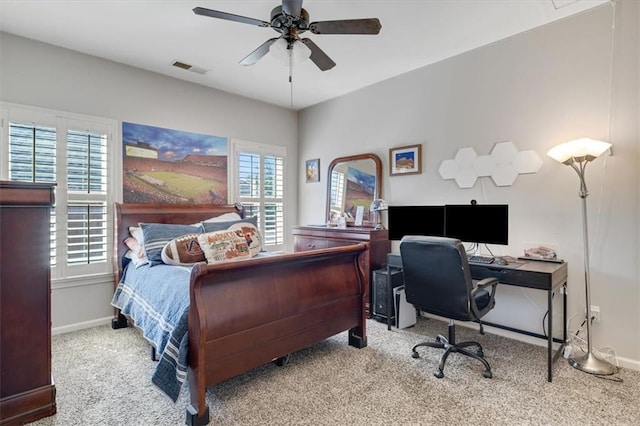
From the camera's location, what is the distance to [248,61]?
2.77 metres

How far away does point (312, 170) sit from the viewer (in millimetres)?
5125

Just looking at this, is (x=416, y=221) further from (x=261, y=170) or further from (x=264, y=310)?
(x=261, y=170)

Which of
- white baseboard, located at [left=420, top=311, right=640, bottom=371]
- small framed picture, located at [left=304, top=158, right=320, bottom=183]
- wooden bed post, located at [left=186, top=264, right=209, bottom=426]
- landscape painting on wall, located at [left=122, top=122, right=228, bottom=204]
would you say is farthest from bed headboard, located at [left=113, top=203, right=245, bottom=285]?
white baseboard, located at [left=420, top=311, right=640, bottom=371]

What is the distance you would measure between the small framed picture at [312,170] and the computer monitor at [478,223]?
2298 millimetres

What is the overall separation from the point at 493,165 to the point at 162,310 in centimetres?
319

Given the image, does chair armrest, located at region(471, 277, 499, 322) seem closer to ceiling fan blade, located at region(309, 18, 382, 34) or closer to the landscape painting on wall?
ceiling fan blade, located at region(309, 18, 382, 34)

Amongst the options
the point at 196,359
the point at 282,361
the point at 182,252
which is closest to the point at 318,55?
the point at 182,252

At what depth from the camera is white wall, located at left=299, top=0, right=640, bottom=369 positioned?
2.55 m

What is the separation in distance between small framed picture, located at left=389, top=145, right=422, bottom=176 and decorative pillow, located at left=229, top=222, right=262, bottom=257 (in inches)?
72.5

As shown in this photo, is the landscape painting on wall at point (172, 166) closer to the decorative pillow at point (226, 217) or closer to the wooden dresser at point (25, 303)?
the decorative pillow at point (226, 217)

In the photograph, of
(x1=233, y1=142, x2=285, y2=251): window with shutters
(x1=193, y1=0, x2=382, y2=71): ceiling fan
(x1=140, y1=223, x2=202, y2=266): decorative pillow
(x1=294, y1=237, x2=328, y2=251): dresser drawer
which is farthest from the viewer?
(x1=233, y1=142, x2=285, y2=251): window with shutters

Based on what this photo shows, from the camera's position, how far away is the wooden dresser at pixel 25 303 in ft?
5.84

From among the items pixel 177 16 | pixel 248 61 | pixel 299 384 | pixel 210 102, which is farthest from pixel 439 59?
pixel 299 384

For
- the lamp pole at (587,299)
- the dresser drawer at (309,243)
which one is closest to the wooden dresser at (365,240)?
the dresser drawer at (309,243)
